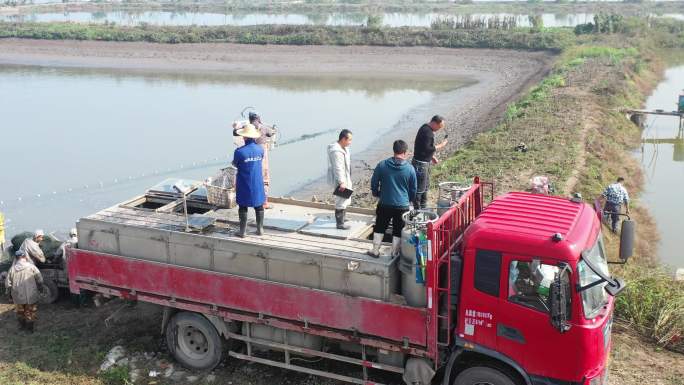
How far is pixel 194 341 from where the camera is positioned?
947cm

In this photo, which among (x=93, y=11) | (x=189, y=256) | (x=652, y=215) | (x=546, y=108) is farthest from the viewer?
(x=93, y=11)

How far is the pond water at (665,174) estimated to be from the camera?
53.2 ft

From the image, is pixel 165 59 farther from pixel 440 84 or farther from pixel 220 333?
pixel 220 333

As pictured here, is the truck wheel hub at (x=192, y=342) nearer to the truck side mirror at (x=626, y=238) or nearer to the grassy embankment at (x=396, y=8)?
the truck side mirror at (x=626, y=238)

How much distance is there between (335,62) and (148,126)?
22878 mm

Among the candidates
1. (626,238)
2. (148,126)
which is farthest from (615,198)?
(148,126)

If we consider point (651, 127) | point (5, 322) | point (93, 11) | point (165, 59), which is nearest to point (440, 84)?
point (651, 127)

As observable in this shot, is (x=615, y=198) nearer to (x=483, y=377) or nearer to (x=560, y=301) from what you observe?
(x=483, y=377)

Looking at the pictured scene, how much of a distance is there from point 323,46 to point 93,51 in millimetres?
18213

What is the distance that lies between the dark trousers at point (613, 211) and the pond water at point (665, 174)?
113cm

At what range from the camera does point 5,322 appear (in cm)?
1105

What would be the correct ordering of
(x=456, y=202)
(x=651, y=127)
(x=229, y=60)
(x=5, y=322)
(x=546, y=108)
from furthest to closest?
(x=229, y=60), (x=651, y=127), (x=546, y=108), (x=5, y=322), (x=456, y=202)

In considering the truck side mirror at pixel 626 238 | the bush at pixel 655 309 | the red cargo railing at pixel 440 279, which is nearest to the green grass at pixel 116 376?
the red cargo railing at pixel 440 279

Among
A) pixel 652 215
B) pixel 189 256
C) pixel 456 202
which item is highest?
pixel 456 202
